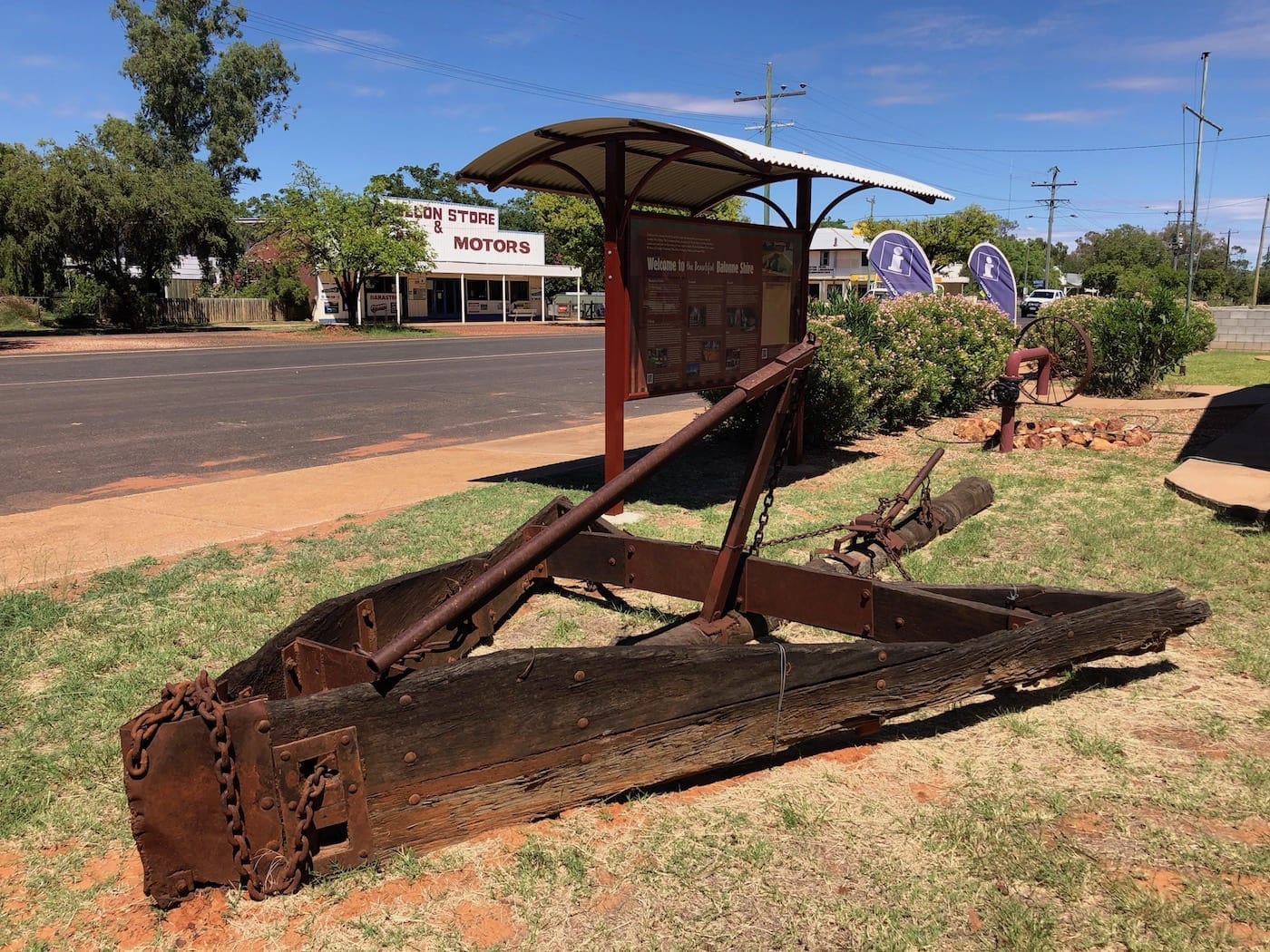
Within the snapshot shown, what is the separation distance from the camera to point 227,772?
99.6 inches

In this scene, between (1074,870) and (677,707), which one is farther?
(677,707)

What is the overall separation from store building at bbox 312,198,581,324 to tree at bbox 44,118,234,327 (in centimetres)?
918

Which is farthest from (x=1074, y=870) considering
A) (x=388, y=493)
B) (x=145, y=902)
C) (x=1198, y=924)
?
(x=388, y=493)

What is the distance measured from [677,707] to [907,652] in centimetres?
86

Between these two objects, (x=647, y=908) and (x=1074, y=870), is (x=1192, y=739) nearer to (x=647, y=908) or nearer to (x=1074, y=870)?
(x=1074, y=870)

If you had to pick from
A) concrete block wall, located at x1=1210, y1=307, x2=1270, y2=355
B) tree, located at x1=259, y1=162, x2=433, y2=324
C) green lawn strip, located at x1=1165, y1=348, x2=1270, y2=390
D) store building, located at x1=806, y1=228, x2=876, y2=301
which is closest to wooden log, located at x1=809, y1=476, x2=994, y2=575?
green lawn strip, located at x1=1165, y1=348, x2=1270, y2=390

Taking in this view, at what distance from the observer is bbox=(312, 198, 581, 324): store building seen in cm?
5159

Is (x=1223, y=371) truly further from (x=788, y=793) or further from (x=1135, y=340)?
(x=788, y=793)

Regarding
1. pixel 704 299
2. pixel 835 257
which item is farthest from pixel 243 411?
pixel 835 257

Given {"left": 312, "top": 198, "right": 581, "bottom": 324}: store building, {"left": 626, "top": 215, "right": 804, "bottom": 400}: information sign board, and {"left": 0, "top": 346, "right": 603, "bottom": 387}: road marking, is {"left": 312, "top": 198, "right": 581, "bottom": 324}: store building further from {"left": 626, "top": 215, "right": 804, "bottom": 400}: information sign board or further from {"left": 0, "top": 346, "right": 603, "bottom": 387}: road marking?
{"left": 626, "top": 215, "right": 804, "bottom": 400}: information sign board

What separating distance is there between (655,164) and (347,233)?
35.8 metres

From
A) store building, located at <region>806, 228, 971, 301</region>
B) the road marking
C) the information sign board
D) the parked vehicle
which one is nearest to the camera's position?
the information sign board

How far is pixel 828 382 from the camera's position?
10.4 metres

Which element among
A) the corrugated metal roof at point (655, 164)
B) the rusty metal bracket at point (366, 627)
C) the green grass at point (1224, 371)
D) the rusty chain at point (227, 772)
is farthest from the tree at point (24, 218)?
the rusty chain at point (227, 772)
